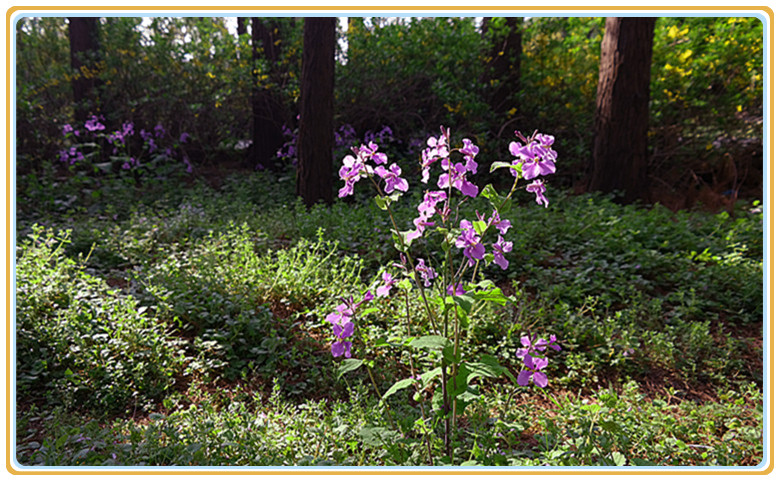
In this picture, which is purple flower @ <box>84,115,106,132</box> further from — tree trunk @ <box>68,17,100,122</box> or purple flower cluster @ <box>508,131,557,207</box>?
purple flower cluster @ <box>508,131,557,207</box>

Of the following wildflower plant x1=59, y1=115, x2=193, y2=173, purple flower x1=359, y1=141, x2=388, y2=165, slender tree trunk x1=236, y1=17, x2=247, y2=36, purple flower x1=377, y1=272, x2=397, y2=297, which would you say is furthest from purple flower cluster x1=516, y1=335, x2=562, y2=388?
slender tree trunk x1=236, y1=17, x2=247, y2=36

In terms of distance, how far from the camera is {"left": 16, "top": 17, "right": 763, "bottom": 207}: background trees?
24.5ft

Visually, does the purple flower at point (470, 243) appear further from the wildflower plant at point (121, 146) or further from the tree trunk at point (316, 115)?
the wildflower plant at point (121, 146)

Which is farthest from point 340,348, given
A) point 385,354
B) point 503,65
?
point 503,65

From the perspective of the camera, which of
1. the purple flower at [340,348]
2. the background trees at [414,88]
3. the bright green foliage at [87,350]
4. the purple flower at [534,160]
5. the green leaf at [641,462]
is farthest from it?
the background trees at [414,88]

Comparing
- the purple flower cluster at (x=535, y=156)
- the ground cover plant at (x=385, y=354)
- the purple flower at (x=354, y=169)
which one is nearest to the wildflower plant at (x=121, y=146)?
the ground cover plant at (x=385, y=354)

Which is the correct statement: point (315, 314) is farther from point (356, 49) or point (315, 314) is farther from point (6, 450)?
point (356, 49)

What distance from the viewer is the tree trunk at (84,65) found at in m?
8.22

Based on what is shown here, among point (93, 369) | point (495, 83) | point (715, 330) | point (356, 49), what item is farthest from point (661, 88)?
point (93, 369)

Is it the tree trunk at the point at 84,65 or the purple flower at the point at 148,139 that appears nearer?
the purple flower at the point at 148,139

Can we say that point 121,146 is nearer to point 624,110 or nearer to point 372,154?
point 624,110

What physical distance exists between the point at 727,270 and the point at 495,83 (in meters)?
5.14

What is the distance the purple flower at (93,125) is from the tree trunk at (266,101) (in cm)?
222

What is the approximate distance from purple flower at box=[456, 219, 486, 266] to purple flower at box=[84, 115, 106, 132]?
7.52m
